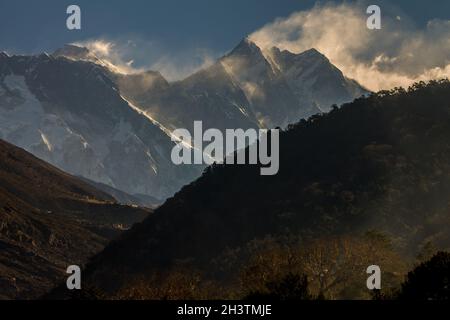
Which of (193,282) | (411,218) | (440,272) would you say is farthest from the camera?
(411,218)

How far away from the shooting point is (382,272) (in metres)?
99.7

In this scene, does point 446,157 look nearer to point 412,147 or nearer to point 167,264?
point 412,147

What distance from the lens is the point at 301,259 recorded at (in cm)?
9350

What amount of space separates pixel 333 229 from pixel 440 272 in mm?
93463

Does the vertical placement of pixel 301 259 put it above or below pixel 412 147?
below

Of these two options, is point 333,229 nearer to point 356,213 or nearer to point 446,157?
point 356,213

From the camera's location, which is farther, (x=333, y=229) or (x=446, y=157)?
(x=446, y=157)

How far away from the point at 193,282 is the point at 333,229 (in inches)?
3196
